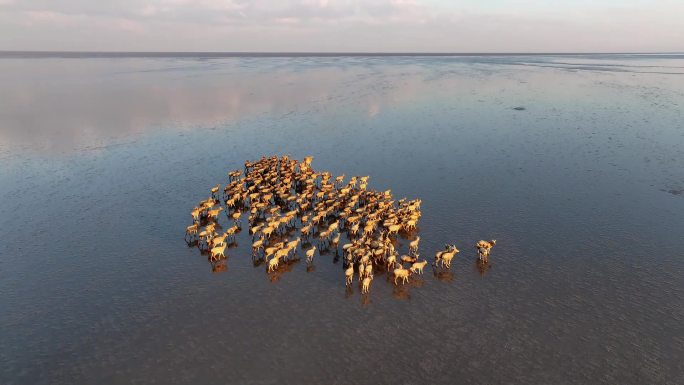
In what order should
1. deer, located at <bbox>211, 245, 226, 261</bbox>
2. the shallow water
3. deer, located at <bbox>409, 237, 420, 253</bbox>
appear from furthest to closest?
deer, located at <bbox>409, 237, 420, 253</bbox> → deer, located at <bbox>211, 245, 226, 261</bbox> → the shallow water

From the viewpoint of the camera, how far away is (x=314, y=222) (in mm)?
26250

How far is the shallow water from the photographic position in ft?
51.3

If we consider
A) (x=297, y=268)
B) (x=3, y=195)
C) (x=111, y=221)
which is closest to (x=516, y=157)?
(x=297, y=268)

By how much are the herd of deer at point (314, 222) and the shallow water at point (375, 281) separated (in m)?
0.96

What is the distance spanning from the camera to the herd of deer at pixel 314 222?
2142 centimetres

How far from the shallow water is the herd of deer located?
0.96 metres

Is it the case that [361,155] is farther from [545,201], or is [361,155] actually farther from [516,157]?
[545,201]

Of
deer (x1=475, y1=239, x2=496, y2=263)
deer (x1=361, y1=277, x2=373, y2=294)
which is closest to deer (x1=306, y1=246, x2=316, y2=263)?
deer (x1=361, y1=277, x2=373, y2=294)

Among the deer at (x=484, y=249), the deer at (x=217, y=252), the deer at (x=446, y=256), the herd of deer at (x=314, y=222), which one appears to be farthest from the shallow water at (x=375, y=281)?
the herd of deer at (x=314, y=222)

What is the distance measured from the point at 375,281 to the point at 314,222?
711 cm

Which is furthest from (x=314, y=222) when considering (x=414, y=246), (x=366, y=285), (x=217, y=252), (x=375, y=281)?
(x=366, y=285)

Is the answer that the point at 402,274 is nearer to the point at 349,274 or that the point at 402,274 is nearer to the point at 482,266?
the point at 349,274

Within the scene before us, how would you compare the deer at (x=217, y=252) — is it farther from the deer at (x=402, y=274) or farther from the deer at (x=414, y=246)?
the deer at (x=414, y=246)

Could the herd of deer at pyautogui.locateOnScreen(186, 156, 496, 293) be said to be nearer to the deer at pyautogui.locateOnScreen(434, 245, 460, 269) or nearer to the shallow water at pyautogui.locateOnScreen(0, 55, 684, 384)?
the deer at pyautogui.locateOnScreen(434, 245, 460, 269)
